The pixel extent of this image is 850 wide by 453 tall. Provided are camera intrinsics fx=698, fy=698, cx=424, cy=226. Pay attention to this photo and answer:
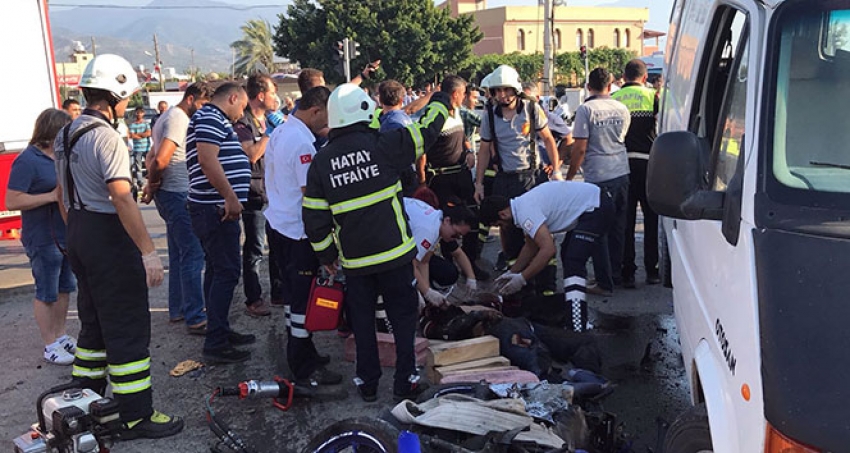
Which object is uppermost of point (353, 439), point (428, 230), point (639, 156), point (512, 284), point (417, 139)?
point (417, 139)

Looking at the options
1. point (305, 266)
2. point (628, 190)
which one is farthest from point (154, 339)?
point (628, 190)

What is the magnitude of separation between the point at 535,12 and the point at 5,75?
231 feet

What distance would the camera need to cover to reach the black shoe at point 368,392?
14.0ft

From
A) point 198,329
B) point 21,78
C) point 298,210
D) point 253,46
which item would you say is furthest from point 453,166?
point 253,46

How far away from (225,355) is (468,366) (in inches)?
71.1

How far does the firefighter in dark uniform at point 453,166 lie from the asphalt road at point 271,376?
4.80 ft

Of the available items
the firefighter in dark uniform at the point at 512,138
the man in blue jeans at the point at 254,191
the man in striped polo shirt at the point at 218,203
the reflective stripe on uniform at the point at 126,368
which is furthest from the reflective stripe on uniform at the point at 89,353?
the firefighter in dark uniform at the point at 512,138

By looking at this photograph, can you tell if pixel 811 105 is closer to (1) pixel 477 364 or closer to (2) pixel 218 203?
(1) pixel 477 364

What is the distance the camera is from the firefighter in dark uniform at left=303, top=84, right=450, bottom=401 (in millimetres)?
3900

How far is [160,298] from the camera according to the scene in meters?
6.73

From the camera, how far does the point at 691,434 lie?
241cm

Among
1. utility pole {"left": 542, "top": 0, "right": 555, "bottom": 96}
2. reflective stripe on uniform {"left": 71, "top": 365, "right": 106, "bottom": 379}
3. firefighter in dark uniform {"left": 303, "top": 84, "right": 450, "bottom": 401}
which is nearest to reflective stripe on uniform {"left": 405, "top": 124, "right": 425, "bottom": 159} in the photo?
firefighter in dark uniform {"left": 303, "top": 84, "right": 450, "bottom": 401}

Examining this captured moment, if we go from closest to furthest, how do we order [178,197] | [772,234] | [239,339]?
[772,234]
[239,339]
[178,197]

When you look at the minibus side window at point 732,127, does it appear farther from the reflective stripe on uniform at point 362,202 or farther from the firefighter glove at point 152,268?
the firefighter glove at point 152,268
